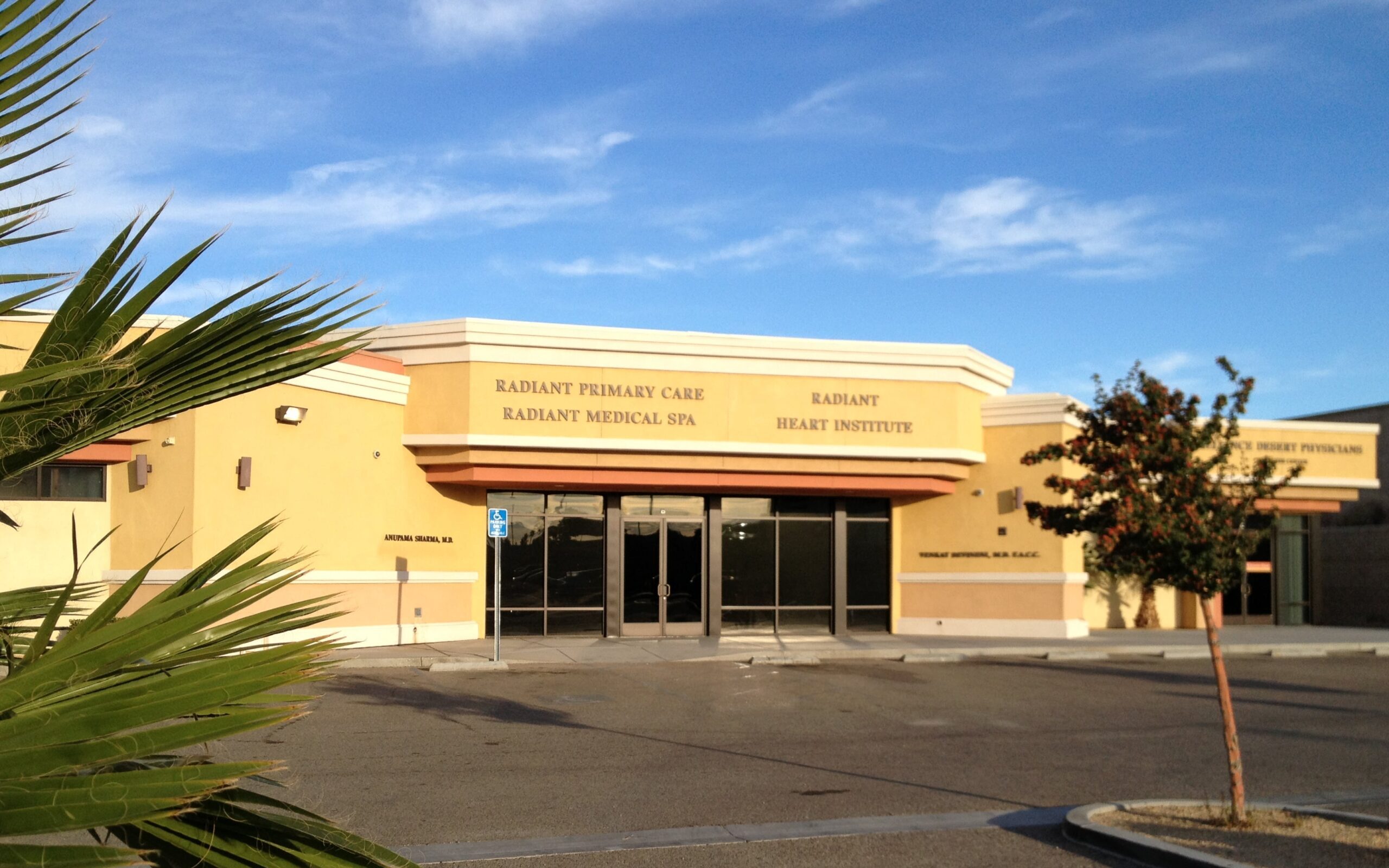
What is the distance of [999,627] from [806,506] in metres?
4.76

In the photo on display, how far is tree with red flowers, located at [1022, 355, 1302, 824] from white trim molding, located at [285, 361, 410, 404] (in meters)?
13.9

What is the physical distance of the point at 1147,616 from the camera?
96.0 ft

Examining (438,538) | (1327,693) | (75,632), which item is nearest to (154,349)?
(75,632)

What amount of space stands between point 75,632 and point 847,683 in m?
16.1

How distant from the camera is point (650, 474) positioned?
2389cm

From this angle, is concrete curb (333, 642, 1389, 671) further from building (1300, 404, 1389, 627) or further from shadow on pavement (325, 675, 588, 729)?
building (1300, 404, 1389, 627)

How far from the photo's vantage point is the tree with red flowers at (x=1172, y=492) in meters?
9.40

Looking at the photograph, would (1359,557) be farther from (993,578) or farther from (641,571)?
(641,571)

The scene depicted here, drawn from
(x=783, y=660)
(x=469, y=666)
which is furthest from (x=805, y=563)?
(x=469, y=666)

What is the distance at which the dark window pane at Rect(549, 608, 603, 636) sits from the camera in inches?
955

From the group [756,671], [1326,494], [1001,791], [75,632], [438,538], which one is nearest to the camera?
[75,632]

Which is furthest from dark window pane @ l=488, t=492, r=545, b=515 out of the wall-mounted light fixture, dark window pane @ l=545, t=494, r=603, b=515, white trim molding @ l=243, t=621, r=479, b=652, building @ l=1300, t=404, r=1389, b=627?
building @ l=1300, t=404, r=1389, b=627

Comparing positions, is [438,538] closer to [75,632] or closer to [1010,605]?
[1010,605]

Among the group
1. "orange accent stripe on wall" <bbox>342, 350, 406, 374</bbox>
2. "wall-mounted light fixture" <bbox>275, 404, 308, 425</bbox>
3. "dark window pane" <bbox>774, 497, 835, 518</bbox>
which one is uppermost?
"orange accent stripe on wall" <bbox>342, 350, 406, 374</bbox>
